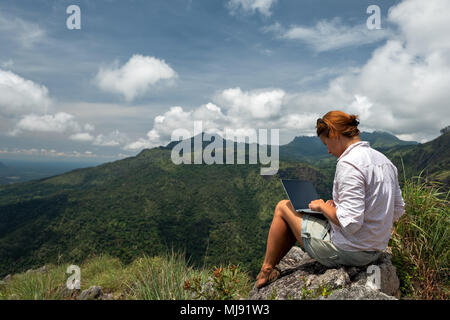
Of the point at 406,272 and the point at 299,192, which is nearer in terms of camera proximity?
the point at 299,192

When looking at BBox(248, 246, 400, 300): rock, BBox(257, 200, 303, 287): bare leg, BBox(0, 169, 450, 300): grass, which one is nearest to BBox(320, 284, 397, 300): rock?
BBox(248, 246, 400, 300): rock

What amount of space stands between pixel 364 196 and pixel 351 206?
0.46ft

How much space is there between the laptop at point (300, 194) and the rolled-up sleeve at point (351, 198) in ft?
1.54

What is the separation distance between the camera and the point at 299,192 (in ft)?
9.49

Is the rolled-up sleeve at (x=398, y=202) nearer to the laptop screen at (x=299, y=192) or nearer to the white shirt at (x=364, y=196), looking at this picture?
the white shirt at (x=364, y=196)

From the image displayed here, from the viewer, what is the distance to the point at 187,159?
178 metres

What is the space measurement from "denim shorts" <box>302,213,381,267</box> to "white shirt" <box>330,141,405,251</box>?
13 centimetres

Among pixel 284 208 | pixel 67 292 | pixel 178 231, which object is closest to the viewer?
pixel 284 208

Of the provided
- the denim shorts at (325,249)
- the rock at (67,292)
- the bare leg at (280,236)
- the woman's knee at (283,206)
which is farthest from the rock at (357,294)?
the rock at (67,292)

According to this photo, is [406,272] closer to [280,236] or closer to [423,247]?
[423,247]

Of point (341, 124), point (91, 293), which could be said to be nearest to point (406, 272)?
point (341, 124)

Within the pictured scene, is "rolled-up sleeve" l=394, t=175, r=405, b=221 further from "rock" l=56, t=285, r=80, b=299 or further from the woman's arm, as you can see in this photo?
"rock" l=56, t=285, r=80, b=299

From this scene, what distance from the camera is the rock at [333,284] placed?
2207 mm

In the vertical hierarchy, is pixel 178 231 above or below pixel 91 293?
below
